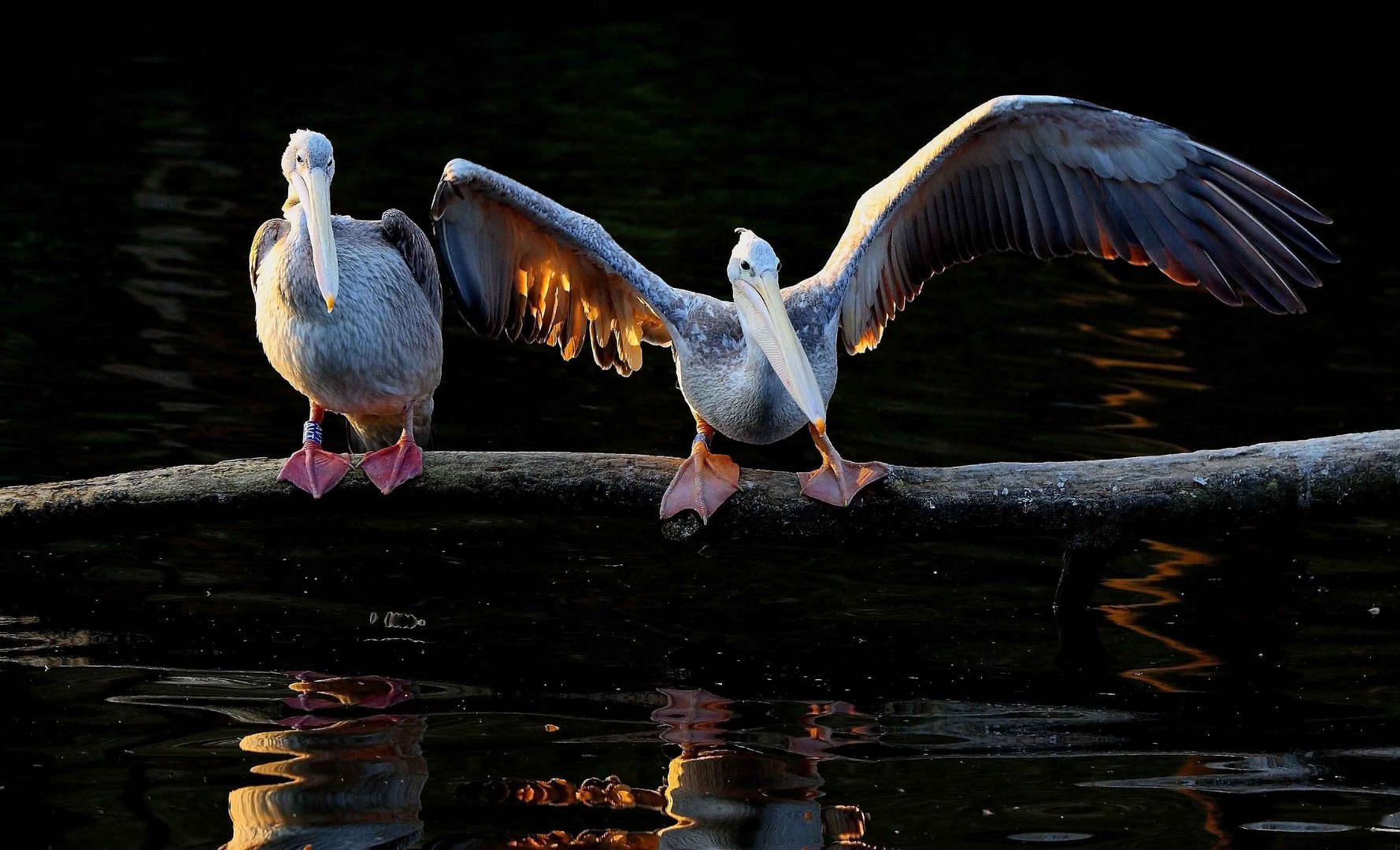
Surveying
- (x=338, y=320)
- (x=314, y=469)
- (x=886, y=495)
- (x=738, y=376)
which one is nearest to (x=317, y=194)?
(x=338, y=320)

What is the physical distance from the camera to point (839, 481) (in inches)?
199

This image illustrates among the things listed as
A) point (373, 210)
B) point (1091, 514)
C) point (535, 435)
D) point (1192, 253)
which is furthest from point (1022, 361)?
point (373, 210)

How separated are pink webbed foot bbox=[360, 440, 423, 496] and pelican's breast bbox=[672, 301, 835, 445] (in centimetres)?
88

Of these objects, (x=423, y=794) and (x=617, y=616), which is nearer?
(x=423, y=794)

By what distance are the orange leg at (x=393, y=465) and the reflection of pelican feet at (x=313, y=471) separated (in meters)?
0.08

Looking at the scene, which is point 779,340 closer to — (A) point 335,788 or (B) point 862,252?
(B) point 862,252

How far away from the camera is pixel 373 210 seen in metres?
11.9

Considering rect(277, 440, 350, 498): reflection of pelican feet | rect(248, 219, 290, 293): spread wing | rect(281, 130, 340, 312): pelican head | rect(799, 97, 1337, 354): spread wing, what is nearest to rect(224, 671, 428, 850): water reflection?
rect(277, 440, 350, 498): reflection of pelican feet

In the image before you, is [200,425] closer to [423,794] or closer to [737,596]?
[737,596]

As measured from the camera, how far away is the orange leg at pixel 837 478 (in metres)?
5.02

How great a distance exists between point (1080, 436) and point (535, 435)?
246 cm

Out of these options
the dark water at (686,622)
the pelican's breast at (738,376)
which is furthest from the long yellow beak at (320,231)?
the pelican's breast at (738,376)

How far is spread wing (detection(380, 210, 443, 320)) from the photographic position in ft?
19.0

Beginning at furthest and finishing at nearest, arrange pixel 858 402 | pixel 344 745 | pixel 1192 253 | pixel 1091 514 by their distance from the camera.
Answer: pixel 858 402, pixel 1192 253, pixel 1091 514, pixel 344 745
